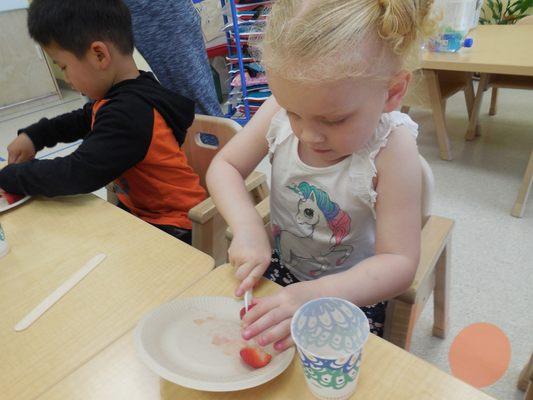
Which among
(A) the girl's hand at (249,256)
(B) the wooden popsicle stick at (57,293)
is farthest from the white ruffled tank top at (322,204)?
(B) the wooden popsicle stick at (57,293)

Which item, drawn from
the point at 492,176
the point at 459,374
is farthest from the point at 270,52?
the point at 492,176

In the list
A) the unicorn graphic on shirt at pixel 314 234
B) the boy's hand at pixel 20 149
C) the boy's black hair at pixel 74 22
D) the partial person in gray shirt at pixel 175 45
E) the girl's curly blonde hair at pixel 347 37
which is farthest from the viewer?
the partial person in gray shirt at pixel 175 45

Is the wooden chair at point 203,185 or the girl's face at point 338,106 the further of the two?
the wooden chair at point 203,185

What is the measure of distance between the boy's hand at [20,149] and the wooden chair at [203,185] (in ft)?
0.88

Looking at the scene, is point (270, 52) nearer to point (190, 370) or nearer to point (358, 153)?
point (358, 153)

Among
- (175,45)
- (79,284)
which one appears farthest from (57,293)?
(175,45)

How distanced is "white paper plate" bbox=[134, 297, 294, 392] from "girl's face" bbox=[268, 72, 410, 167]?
0.96ft

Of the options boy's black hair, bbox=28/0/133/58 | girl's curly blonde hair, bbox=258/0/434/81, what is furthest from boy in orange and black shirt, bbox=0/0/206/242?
girl's curly blonde hair, bbox=258/0/434/81

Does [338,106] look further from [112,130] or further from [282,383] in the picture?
[112,130]

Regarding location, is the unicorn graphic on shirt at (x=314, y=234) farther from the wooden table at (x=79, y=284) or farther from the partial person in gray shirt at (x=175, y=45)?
the partial person in gray shirt at (x=175, y=45)

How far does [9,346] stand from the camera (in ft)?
1.94

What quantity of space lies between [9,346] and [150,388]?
0.24 m

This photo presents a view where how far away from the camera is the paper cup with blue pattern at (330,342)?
1.47 feet

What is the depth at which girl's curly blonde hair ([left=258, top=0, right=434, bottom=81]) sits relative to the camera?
0.57m
